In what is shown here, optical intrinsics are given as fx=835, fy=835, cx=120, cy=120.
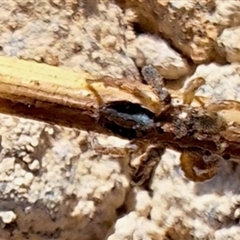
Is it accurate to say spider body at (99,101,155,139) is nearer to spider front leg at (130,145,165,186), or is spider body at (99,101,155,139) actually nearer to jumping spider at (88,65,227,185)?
jumping spider at (88,65,227,185)

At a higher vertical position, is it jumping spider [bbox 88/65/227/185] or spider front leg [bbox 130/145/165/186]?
jumping spider [bbox 88/65/227/185]

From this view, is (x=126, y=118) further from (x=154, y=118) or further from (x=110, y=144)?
(x=110, y=144)

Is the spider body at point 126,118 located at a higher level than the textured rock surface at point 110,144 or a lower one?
higher

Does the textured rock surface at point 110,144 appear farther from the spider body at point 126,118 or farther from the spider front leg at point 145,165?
the spider body at point 126,118

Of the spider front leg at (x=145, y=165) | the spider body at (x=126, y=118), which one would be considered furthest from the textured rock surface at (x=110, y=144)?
the spider body at (x=126, y=118)

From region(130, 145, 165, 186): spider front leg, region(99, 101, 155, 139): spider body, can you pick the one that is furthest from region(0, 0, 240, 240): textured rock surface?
region(99, 101, 155, 139): spider body

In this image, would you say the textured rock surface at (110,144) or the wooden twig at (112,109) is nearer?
the wooden twig at (112,109)

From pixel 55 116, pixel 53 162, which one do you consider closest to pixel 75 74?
pixel 55 116

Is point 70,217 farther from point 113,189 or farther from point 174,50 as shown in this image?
point 174,50

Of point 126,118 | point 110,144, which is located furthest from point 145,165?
point 126,118
